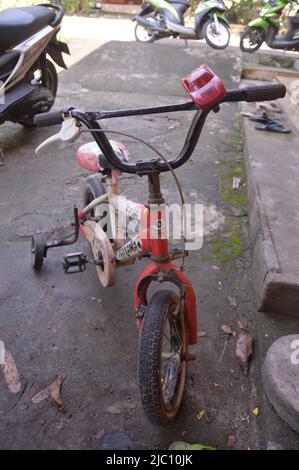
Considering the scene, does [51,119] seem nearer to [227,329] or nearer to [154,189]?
[154,189]

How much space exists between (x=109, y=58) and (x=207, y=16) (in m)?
2.51

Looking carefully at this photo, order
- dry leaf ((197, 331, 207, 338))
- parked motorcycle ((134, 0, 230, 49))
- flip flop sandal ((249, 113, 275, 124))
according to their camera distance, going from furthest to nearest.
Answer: parked motorcycle ((134, 0, 230, 49))
flip flop sandal ((249, 113, 275, 124))
dry leaf ((197, 331, 207, 338))

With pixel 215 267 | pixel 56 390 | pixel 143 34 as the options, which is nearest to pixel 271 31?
pixel 143 34

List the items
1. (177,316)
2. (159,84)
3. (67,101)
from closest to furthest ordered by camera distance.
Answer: (177,316), (67,101), (159,84)

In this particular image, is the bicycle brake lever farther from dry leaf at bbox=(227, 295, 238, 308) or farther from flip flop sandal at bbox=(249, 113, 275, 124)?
flip flop sandal at bbox=(249, 113, 275, 124)

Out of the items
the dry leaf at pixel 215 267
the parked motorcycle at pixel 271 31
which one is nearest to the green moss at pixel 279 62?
the parked motorcycle at pixel 271 31

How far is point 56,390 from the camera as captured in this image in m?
1.89

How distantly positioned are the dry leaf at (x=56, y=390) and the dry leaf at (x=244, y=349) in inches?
36.6

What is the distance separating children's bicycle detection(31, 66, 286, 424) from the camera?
1.40m

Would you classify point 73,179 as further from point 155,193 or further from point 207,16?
point 207,16

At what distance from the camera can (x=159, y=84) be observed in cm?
595

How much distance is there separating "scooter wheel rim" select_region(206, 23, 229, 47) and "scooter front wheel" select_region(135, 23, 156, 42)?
4.04ft

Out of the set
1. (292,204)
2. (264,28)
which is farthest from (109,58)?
(292,204)

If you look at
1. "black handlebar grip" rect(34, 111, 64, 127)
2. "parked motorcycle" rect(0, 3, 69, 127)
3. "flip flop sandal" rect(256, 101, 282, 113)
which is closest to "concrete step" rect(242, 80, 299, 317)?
"flip flop sandal" rect(256, 101, 282, 113)
